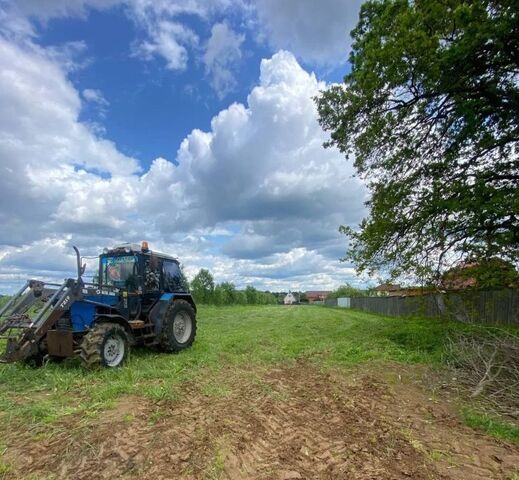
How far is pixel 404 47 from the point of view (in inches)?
332

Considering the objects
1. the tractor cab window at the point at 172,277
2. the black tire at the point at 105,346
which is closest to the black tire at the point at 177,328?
the tractor cab window at the point at 172,277

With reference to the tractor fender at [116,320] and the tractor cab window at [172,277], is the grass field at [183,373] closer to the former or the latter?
the tractor fender at [116,320]

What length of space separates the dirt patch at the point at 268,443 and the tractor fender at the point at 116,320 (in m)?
2.59

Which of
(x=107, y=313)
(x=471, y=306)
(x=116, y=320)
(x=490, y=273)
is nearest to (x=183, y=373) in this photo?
(x=116, y=320)

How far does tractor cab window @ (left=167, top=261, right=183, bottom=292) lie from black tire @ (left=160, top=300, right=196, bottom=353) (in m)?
0.48

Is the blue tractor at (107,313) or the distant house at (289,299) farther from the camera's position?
the distant house at (289,299)

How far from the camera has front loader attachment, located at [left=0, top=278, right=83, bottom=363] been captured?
22.1 feet

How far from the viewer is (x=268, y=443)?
4.26 metres

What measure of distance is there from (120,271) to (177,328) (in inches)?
79.0

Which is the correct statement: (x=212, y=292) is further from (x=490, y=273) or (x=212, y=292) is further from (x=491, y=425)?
(x=491, y=425)

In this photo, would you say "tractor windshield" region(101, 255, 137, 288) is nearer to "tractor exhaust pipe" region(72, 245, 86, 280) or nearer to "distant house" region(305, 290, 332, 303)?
"tractor exhaust pipe" region(72, 245, 86, 280)

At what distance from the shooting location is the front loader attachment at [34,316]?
6.75 metres

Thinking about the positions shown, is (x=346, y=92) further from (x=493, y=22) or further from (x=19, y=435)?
(x=19, y=435)

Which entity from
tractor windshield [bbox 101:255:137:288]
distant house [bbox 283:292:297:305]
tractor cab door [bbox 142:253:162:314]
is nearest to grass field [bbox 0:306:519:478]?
tractor cab door [bbox 142:253:162:314]
